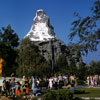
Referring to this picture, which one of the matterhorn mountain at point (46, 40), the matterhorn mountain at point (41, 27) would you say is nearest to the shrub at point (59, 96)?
the matterhorn mountain at point (46, 40)

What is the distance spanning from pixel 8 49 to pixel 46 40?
14148 millimetres

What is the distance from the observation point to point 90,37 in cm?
1756

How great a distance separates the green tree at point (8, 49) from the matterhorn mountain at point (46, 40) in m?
7.02

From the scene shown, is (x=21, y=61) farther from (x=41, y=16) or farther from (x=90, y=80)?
(x=41, y=16)

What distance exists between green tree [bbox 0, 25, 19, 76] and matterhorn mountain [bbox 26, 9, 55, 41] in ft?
49.3

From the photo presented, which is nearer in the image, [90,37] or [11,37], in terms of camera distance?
[90,37]

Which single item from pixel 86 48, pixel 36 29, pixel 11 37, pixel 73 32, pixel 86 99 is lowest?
pixel 86 99

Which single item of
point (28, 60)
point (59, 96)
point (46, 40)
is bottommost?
point (59, 96)

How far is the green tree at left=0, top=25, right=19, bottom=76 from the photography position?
59.4 m

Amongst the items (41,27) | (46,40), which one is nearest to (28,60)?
(46,40)

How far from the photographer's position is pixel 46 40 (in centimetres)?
7019

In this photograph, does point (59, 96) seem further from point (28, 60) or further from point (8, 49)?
point (8, 49)

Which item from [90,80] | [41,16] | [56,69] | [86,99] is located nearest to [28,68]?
[56,69]

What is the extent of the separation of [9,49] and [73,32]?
44096 mm
